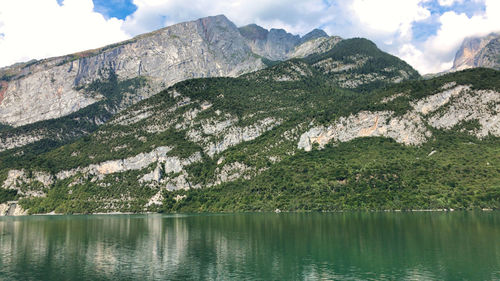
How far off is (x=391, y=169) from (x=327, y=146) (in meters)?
47.7

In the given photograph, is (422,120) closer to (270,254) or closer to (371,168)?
(371,168)

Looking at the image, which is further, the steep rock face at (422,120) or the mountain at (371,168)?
the steep rock face at (422,120)

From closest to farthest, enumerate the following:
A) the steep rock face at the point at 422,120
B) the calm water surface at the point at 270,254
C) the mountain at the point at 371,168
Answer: the calm water surface at the point at 270,254
the mountain at the point at 371,168
the steep rock face at the point at 422,120

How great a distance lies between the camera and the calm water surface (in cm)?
4453

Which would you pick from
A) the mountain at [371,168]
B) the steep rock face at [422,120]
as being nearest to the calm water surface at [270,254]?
the mountain at [371,168]

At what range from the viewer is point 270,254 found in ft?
185

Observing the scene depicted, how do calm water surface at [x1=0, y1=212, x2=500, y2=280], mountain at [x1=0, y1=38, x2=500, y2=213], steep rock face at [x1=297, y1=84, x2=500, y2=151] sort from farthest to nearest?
steep rock face at [x1=297, y1=84, x2=500, y2=151]
mountain at [x1=0, y1=38, x2=500, y2=213]
calm water surface at [x1=0, y1=212, x2=500, y2=280]

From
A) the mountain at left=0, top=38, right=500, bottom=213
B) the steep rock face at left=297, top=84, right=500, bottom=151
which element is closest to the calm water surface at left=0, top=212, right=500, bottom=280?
the mountain at left=0, top=38, right=500, bottom=213

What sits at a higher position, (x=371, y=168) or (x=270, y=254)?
(x=371, y=168)

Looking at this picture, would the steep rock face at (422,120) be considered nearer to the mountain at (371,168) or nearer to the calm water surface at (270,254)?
the mountain at (371,168)

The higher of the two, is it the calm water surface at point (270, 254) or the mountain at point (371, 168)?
the mountain at point (371, 168)

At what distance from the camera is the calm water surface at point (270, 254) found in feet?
146

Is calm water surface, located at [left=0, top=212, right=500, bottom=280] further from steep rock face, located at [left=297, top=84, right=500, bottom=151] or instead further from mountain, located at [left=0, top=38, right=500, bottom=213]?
steep rock face, located at [left=297, top=84, right=500, bottom=151]

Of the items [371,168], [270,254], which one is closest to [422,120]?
[371,168]
